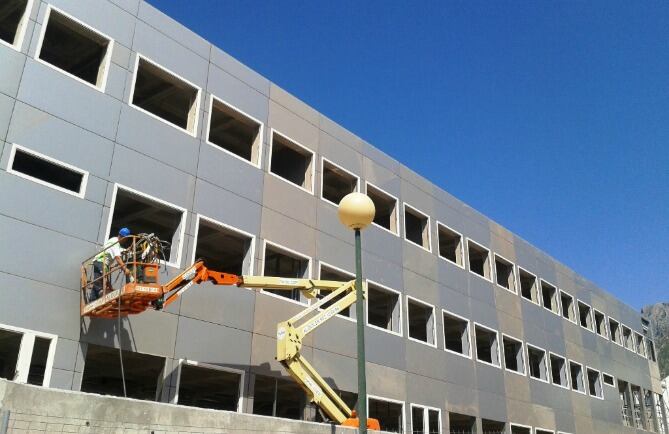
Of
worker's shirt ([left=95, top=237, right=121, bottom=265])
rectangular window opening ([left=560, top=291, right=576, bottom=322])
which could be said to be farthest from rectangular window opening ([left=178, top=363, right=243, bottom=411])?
rectangular window opening ([left=560, top=291, right=576, bottom=322])

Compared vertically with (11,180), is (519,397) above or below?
below

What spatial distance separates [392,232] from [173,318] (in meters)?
12.3

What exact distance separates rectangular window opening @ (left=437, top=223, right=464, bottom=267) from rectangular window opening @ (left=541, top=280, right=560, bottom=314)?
7989 millimetres

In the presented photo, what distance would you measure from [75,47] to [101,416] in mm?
13296

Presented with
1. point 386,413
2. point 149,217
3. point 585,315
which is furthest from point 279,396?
point 585,315

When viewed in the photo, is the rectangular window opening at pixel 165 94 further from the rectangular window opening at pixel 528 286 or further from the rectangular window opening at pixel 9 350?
the rectangular window opening at pixel 528 286

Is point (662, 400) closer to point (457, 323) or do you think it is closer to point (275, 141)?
point (457, 323)

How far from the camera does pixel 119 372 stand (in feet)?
81.5

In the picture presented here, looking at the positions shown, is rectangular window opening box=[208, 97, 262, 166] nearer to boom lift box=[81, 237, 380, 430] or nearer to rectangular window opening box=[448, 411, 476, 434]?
boom lift box=[81, 237, 380, 430]

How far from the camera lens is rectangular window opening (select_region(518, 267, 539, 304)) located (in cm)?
3741

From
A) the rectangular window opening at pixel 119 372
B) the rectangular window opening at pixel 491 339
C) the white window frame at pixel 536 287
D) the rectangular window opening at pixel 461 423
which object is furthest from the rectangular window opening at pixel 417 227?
the rectangular window opening at pixel 119 372

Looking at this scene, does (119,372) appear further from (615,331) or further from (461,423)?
(615,331)

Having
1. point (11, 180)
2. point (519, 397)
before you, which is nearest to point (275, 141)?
point (11, 180)

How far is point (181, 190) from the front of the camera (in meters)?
19.2
